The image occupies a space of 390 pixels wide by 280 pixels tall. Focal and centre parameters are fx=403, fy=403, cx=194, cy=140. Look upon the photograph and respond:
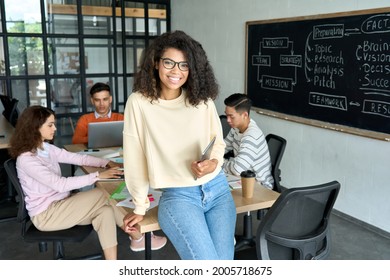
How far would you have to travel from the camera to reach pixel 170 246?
117 inches

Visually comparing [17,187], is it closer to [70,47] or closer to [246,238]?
[246,238]

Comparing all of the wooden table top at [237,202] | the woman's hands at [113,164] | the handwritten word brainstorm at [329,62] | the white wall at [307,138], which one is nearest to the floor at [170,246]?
the white wall at [307,138]

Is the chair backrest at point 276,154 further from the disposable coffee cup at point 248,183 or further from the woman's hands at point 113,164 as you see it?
the woman's hands at point 113,164

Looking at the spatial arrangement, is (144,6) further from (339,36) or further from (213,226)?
(213,226)

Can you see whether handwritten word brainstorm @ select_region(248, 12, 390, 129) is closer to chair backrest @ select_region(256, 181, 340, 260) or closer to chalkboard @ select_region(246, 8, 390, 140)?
chalkboard @ select_region(246, 8, 390, 140)

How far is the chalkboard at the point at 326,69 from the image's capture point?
3131 millimetres

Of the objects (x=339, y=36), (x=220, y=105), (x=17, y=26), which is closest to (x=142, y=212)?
(x=339, y=36)

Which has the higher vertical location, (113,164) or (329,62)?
(329,62)

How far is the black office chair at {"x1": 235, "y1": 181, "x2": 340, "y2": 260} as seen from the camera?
1.60 metres

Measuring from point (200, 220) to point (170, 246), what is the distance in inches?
→ 58.3

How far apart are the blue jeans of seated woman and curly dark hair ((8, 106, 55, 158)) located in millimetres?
1033

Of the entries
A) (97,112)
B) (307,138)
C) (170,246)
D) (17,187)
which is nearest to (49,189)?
(17,187)

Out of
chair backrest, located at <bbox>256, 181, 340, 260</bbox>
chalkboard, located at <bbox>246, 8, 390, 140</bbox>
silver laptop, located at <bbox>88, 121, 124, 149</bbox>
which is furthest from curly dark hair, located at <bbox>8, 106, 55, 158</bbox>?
chalkboard, located at <bbox>246, 8, 390, 140</bbox>
